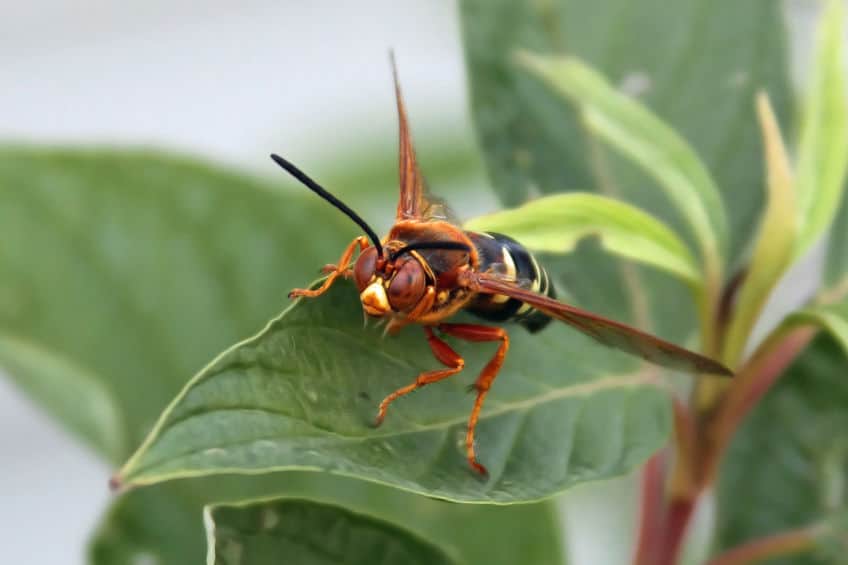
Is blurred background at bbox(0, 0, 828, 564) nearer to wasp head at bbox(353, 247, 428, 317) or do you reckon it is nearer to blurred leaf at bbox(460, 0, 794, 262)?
blurred leaf at bbox(460, 0, 794, 262)

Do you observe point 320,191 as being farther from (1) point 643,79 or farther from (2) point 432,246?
(1) point 643,79

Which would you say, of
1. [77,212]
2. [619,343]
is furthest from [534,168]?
[77,212]

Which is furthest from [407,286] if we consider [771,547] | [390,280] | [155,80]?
[155,80]

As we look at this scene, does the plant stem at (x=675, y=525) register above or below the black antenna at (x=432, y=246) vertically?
below

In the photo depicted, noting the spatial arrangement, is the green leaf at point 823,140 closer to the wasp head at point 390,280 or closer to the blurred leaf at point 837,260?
the blurred leaf at point 837,260

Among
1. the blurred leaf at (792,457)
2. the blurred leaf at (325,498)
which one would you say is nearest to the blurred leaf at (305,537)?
the blurred leaf at (325,498)

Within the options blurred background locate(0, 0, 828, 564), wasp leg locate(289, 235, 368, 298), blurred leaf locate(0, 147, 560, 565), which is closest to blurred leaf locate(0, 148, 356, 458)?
blurred leaf locate(0, 147, 560, 565)
